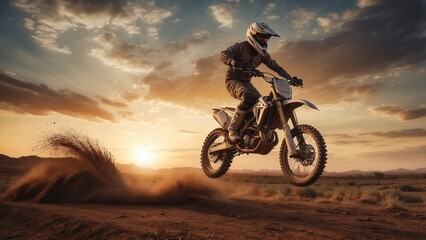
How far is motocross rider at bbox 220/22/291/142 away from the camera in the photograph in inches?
384

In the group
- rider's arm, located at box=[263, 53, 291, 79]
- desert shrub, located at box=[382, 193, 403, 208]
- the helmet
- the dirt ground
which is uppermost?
the helmet

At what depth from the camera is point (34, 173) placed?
2159 cm

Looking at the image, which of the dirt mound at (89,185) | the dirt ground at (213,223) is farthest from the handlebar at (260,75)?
the dirt mound at (89,185)

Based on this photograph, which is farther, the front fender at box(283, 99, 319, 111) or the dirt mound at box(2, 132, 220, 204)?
the dirt mound at box(2, 132, 220, 204)

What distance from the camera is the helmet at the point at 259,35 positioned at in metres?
9.50

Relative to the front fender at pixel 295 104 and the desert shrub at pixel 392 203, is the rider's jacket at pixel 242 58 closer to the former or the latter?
the front fender at pixel 295 104

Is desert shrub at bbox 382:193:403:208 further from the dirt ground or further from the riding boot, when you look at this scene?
the riding boot

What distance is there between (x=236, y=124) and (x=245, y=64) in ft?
5.45

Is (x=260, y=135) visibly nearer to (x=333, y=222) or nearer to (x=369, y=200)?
(x=333, y=222)

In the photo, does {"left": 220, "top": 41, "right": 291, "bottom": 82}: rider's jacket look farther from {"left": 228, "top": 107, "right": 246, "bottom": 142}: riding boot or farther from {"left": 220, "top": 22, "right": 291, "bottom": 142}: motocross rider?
{"left": 228, "top": 107, "right": 246, "bottom": 142}: riding boot

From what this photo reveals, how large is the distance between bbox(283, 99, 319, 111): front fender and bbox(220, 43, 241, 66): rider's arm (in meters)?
1.93

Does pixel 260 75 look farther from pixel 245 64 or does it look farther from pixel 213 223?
pixel 213 223

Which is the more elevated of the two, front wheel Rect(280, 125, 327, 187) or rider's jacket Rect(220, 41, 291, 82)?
rider's jacket Rect(220, 41, 291, 82)

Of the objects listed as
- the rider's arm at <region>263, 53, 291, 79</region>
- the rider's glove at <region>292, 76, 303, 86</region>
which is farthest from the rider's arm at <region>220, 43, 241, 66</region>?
the rider's glove at <region>292, 76, 303, 86</region>
